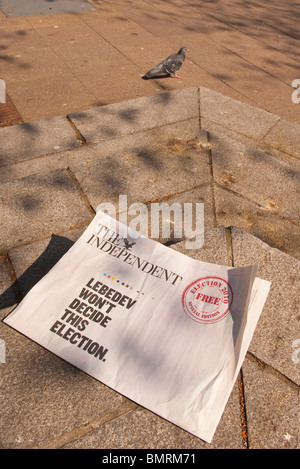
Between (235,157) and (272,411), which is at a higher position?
(235,157)

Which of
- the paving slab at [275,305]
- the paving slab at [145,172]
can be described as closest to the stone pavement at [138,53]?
the paving slab at [145,172]

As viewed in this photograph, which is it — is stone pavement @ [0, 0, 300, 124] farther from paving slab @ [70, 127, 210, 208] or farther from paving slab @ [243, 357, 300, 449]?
paving slab @ [243, 357, 300, 449]

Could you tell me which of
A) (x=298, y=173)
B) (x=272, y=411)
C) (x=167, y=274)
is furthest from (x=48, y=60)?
(x=272, y=411)

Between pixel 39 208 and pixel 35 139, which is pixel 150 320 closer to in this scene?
pixel 39 208

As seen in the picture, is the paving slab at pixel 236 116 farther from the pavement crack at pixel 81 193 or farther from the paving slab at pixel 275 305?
the paving slab at pixel 275 305

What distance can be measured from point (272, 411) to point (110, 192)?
1177 millimetres

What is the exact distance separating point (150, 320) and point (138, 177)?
2.99ft

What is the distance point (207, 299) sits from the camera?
1284mm

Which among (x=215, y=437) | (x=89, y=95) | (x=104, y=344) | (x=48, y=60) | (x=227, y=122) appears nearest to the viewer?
(x=215, y=437)

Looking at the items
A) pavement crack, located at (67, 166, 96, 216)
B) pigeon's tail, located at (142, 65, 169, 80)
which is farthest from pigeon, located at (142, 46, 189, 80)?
pavement crack, located at (67, 166, 96, 216)

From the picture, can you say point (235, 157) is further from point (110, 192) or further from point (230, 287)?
point (230, 287)

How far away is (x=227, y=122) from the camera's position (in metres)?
2.52

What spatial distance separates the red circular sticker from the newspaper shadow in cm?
54

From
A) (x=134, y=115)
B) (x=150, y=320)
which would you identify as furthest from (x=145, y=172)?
(x=150, y=320)
